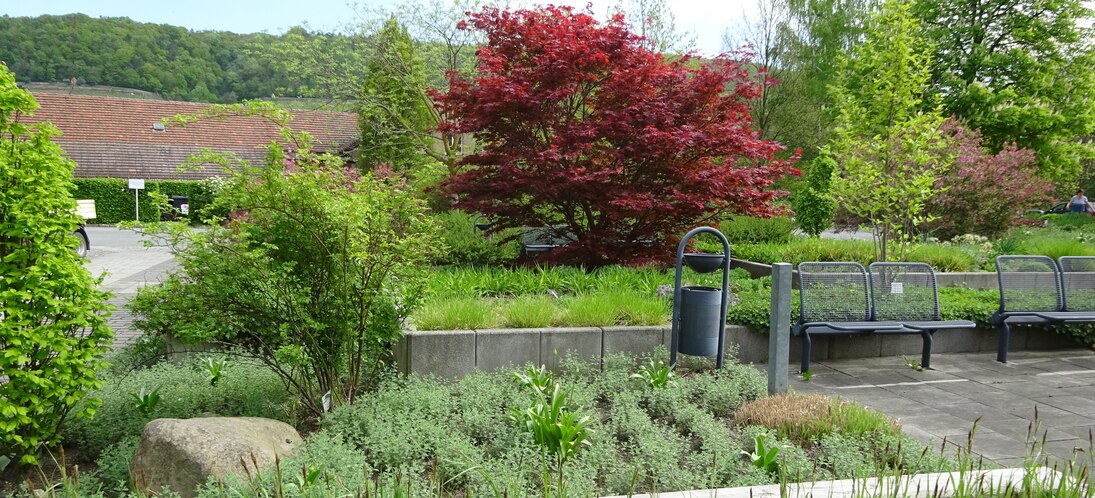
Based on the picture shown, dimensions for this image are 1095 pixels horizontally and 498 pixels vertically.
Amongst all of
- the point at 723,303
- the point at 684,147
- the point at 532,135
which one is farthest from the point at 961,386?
the point at 532,135

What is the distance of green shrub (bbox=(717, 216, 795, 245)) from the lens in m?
13.9

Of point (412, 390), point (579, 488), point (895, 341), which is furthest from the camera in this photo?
point (895, 341)

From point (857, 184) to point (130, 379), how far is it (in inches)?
311

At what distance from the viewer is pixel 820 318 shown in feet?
22.6

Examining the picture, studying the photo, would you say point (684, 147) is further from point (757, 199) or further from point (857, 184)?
point (857, 184)

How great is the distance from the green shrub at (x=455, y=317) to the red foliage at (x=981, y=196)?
40.0 ft

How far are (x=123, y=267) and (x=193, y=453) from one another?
534 inches

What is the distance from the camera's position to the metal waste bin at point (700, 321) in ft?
18.5

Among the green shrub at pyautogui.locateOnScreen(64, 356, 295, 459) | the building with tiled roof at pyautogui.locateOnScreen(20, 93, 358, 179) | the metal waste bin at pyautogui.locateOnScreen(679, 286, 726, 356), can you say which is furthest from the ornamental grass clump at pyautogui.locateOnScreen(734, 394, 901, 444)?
the building with tiled roof at pyautogui.locateOnScreen(20, 93, 358, 179)

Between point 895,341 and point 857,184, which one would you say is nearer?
point 895,341

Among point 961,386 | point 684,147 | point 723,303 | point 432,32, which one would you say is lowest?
point 961,386

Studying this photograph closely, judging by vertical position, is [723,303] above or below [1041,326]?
above

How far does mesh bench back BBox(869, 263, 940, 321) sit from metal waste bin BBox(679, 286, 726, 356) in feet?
7.37

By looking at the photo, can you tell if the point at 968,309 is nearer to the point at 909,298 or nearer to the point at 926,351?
the point at 909,298
